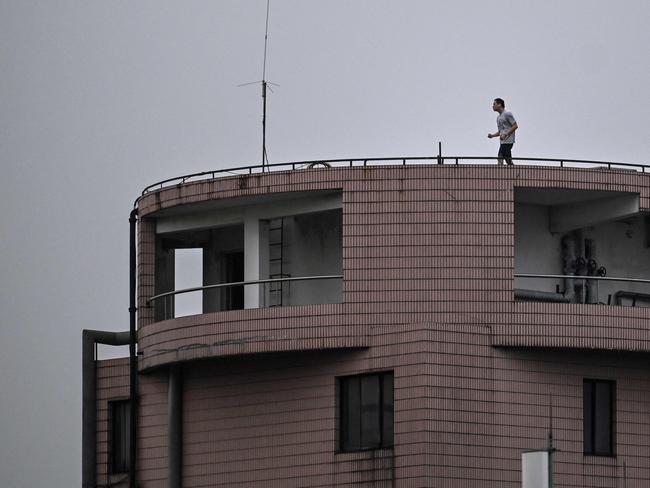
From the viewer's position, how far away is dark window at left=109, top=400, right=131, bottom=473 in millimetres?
66938

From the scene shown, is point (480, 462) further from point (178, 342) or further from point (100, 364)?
point (100, 364)

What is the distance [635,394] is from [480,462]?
193 inches

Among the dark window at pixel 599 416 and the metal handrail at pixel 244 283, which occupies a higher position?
the metal handrail at pixel 244 283

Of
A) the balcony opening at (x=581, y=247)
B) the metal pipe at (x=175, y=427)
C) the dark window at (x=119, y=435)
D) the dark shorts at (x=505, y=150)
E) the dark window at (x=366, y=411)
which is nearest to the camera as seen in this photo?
the dark window at (x=366, y=411)

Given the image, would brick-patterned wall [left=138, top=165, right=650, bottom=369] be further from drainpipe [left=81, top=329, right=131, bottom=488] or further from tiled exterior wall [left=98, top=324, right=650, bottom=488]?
drainpipe [left=81, top=329, right=131, bottom=488]

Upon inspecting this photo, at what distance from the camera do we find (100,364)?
2665 inches

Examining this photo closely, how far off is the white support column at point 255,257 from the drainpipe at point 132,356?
3905 millimetres

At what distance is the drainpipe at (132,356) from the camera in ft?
215

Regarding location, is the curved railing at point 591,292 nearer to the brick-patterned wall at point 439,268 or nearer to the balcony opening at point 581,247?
the balcony opening at point 581,247

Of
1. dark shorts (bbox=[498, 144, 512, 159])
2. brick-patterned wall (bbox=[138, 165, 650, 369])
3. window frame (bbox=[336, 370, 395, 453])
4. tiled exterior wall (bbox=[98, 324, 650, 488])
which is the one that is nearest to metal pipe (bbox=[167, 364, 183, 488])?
tiled exterior wall (bbox=[98, 324, 650, 488])

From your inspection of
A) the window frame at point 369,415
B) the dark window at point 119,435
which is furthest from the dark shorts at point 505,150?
the dark window at point 119,435

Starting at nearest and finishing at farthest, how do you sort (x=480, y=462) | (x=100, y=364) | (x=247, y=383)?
(x=480, y=462)
(x=247, y=383)
(x=100, y=364)

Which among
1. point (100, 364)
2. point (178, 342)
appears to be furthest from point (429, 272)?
point (100, 364)

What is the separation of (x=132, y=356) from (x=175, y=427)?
2.89 meters
